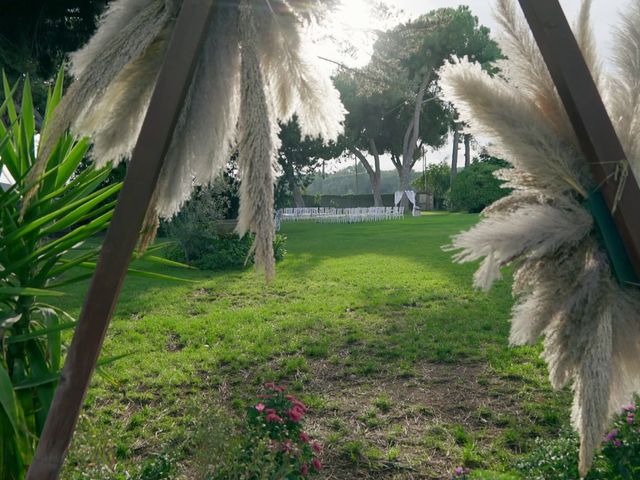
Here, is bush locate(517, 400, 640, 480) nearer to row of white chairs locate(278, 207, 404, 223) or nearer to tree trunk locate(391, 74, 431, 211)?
row of white chairs locate(278, 207, 404, 223)

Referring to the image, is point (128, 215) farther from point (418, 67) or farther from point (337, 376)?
point (418, 67)

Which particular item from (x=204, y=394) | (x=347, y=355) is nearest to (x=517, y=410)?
(x=347, y=355)

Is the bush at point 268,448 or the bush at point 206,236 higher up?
the bush at point 206,236

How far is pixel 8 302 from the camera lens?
2.13 m

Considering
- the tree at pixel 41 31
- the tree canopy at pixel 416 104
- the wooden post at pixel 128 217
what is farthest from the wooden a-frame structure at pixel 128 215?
the tree canopy at pixel 416 104

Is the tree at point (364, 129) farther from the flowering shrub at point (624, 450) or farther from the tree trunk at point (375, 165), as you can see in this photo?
the flowering shrub at point (624, 450)

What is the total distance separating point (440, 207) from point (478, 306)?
3614cm

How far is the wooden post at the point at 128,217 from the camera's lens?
1.10 m

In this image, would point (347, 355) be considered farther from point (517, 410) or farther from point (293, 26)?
point (293, 26)

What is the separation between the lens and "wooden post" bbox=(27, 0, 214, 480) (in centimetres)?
110

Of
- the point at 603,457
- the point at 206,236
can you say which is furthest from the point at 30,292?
the point at 206,236

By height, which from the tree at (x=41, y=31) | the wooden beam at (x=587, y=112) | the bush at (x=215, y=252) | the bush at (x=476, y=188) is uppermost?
the tree at (x=41, y=31)

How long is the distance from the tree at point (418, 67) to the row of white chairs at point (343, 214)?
5.75 metres

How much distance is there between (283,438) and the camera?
2.79 meters
